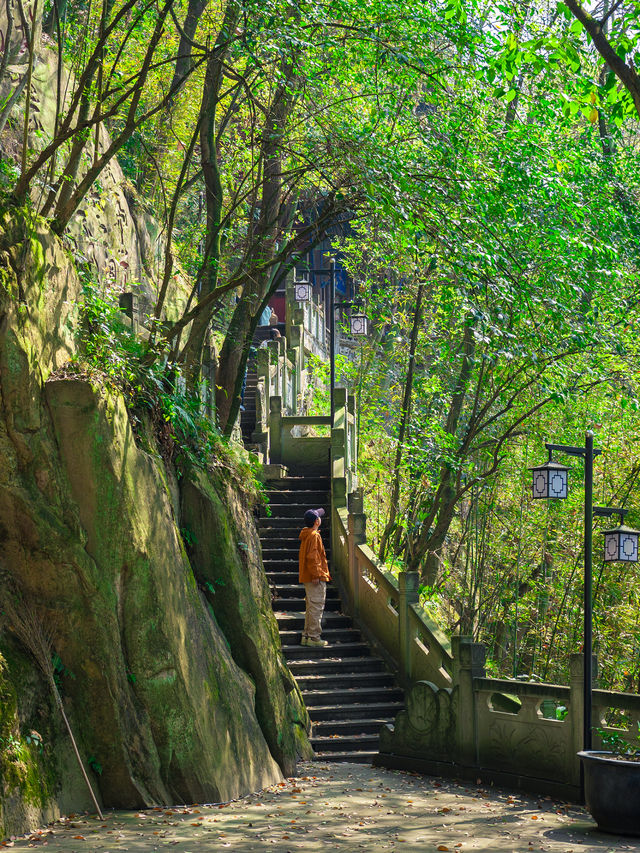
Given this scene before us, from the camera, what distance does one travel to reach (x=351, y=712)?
13945 mm

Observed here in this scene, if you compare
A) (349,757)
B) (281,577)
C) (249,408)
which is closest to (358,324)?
(249,408)

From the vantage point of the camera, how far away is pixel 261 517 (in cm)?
1830

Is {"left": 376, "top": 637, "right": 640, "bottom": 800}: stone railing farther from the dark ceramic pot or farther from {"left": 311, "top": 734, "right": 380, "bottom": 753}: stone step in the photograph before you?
the dark ceramic pot

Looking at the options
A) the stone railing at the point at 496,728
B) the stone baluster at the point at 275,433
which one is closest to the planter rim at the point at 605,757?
the stone railing at the point at 496,728

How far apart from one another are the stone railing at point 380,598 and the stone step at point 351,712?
1.97ft

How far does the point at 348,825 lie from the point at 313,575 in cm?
605

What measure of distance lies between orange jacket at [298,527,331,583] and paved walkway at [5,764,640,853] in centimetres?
394

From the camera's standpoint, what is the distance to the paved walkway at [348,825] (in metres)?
7.55

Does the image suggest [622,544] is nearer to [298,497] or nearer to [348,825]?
[348,825]

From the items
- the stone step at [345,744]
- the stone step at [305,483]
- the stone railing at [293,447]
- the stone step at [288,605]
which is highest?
the stone railing at [293,447]

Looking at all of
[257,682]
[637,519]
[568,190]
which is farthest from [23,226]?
Answer: [637,519]

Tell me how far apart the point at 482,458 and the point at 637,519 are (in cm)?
323

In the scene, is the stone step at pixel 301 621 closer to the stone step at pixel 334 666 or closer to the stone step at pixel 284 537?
the stone step at pixel 334 666

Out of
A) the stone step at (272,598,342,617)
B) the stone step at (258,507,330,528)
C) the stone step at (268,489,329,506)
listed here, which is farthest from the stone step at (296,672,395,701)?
the stone step at (268,489,329,506)
